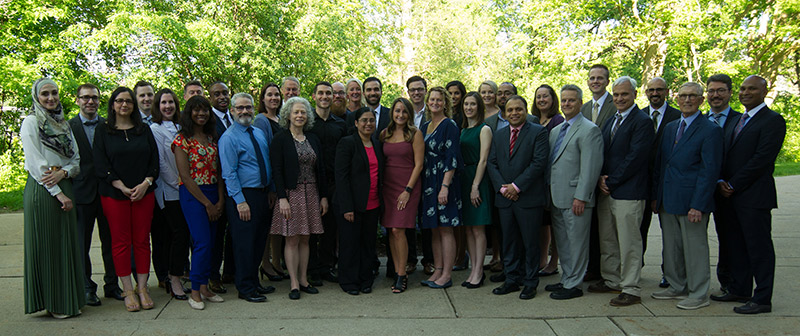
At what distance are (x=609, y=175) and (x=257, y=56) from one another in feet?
38.9

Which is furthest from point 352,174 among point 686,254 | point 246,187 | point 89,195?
point 686,254

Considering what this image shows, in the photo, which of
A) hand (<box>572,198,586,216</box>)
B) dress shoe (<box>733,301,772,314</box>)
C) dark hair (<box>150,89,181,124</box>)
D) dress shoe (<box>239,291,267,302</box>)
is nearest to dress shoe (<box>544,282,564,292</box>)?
hand (<box>572,198,586,216</box>)

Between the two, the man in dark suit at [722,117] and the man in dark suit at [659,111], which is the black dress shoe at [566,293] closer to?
the man in dark suit at [659,111]

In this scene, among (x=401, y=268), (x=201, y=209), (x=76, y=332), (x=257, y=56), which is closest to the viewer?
(x=76, y=332)

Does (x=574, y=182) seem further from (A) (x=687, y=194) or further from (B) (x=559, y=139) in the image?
(A) (x=687, y=194)

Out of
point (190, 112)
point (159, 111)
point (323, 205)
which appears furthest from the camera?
point (323, 205)

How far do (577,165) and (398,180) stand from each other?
171cm

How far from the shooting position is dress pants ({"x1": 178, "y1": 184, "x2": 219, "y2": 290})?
4.98 m

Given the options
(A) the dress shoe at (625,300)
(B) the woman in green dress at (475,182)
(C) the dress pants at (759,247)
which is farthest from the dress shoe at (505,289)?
(C) the dress pants at (759,247)

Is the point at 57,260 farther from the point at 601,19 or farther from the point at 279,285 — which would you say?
the point at 601,19

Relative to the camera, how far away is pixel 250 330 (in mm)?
4453

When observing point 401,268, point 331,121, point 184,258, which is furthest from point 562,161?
point 184,258

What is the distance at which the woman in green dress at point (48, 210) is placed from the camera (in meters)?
4.55

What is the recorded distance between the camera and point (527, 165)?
536 cm
